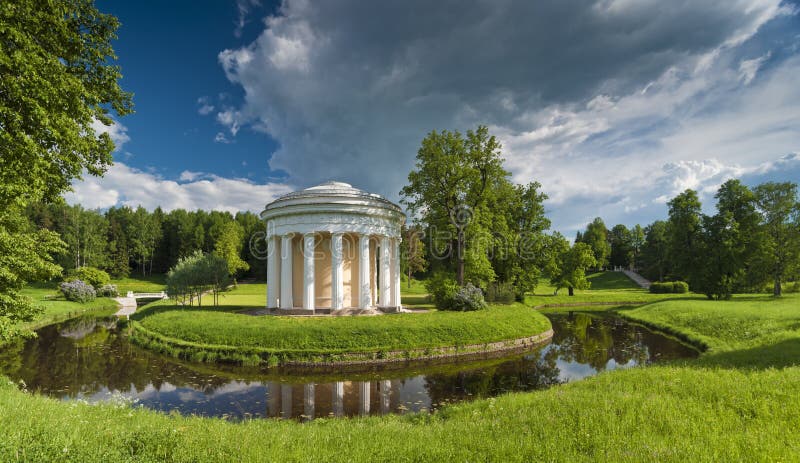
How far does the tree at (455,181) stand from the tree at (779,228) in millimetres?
28187

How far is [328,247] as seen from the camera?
89.5ft

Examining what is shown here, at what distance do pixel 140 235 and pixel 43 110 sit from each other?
249 ft

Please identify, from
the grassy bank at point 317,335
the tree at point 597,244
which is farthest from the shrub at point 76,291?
the tree at point 597,244

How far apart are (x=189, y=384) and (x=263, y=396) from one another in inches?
137

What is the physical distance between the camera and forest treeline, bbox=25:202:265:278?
61719 millimetres

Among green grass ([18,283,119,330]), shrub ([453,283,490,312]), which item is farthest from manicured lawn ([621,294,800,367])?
green grass ([18,283,119,330])

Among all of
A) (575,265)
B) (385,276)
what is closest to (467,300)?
(385,276)

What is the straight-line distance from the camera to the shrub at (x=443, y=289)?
80.5 feet

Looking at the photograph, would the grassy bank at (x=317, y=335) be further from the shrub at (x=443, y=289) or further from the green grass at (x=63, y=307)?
the green grass at (x=63, y=307)

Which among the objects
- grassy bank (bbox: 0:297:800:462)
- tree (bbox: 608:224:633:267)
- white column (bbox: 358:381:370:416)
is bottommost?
white column (bbox: 358:381:370:416)

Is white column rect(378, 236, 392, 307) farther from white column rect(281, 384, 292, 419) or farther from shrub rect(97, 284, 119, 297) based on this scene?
shrub rect(97, 284, 119, 297)

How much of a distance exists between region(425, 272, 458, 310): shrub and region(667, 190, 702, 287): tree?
27.7m

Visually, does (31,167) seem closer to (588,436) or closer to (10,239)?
(10,239)

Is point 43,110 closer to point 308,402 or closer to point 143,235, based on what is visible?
point 308,402
